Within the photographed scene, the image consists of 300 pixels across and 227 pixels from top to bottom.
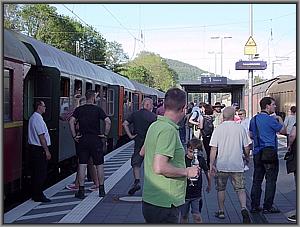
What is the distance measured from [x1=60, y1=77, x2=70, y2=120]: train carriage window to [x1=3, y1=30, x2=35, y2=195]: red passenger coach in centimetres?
288

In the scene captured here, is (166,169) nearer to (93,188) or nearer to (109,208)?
(109,208)

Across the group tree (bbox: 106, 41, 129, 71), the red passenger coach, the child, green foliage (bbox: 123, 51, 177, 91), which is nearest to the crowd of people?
the child

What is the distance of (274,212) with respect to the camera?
31.0ft

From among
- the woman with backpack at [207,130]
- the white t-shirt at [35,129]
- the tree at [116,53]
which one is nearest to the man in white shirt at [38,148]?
the white t-shirt at [35,129]

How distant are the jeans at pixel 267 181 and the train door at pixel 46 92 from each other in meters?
4.34

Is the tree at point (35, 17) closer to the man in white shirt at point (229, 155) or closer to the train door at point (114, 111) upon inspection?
the train door at point (114, 111)

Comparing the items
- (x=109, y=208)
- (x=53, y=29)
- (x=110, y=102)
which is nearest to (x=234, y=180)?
(x=109, y=208)

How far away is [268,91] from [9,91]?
30.0 meters

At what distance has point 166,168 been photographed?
511 centimetres

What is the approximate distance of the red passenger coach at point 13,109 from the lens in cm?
915

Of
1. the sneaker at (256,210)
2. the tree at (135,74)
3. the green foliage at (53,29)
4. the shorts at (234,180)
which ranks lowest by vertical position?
the sneaker at (256,210)

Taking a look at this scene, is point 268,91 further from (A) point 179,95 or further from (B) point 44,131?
(A) point 179,95

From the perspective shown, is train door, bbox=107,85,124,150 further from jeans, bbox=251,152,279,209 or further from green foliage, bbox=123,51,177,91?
green foliage, bbox=123,51,177,91

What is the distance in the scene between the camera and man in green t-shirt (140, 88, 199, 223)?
5129mm
